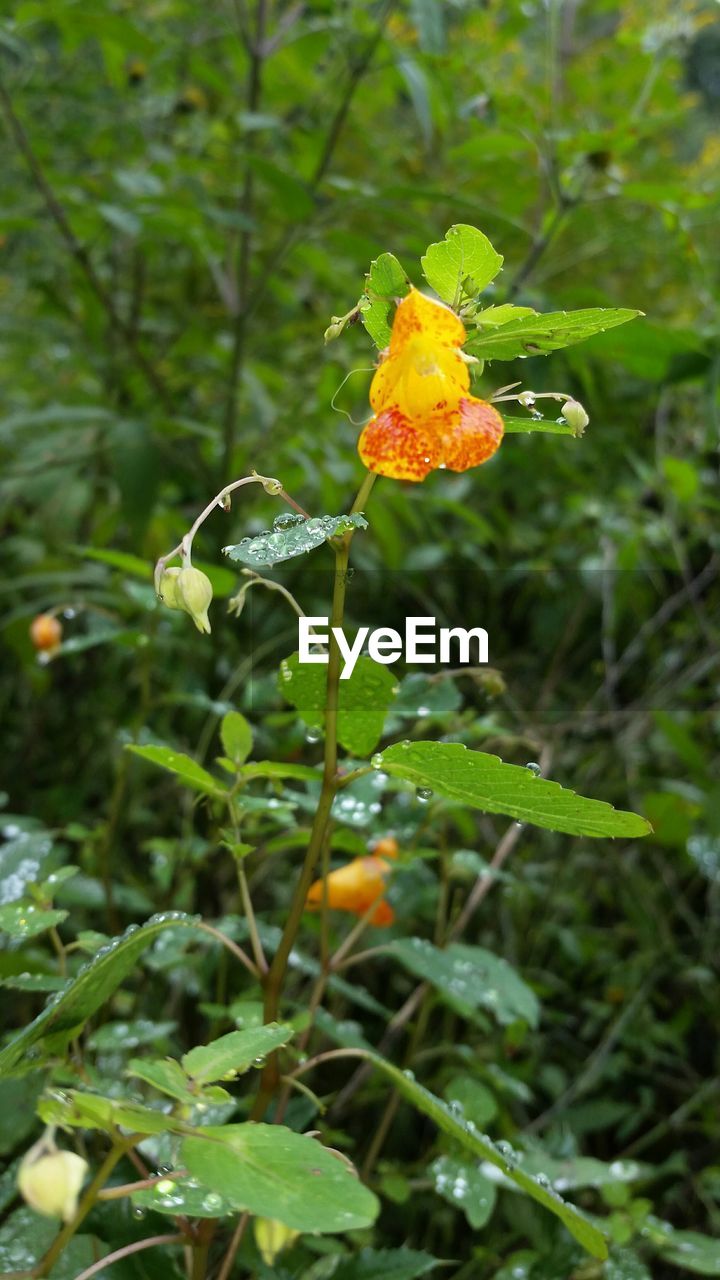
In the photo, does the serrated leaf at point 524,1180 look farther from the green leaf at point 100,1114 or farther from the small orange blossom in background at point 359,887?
the small orange blossom in background at point 359,887

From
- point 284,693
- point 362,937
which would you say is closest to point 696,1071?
point 362,937

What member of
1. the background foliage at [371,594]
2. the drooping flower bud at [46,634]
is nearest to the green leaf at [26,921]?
the background foliage at [371,594]

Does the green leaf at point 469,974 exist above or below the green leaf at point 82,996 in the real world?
below

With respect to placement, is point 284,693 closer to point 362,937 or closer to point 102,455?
point 362,937

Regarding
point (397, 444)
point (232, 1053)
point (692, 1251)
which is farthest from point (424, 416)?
point (692, 1251)

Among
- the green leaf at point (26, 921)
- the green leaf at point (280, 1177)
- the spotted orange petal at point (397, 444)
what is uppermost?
the spotted orange petal at point (397, 444)

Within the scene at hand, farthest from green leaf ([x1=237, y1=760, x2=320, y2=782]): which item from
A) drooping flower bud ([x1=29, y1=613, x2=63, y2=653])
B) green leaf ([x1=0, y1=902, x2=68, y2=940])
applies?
drooping flower bud ([x1=29, y1=613, x2=63, y2=653])
